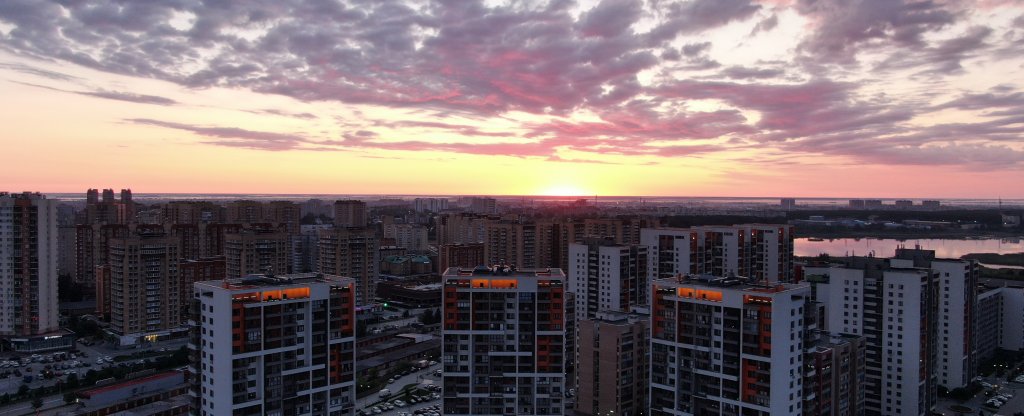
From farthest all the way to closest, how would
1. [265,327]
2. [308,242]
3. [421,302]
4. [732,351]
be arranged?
[308,242], [421,302], [732,351], [265,327]

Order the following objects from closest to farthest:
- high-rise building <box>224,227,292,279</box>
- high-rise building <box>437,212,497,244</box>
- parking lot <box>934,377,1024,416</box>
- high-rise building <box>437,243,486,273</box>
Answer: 1. parking lot <box>934,377,1024,416</box>
2. high-rise building <box>224,227,292,279</box>
3. high-rise building <box>437,243,486,273</box>
4. high-rise building <box>437,212,497,244</box>

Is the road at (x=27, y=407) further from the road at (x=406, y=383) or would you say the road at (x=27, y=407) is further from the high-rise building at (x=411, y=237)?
the high-rise building at (x=411, y=237)

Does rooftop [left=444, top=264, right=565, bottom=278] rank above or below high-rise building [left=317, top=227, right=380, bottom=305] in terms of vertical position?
above

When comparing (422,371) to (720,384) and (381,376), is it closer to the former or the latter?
(381,376)

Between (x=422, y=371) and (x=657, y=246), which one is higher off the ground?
(x=657, y=246)

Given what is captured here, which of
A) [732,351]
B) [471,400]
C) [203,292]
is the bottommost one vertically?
[471,400]

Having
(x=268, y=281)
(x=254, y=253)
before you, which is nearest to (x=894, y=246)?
(x=254, y=253)

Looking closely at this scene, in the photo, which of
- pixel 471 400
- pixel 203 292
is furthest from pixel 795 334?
pixel 203 292

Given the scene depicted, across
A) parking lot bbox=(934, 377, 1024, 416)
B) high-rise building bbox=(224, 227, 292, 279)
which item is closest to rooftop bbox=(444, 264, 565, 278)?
parking lot bbox=(934, 377, 1024, 416)

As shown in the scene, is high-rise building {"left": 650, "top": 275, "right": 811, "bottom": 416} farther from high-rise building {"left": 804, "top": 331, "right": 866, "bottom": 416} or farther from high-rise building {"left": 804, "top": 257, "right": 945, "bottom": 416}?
high-rise building {"left": 804, "top": 257, "right": 945, "bottom": 416}
